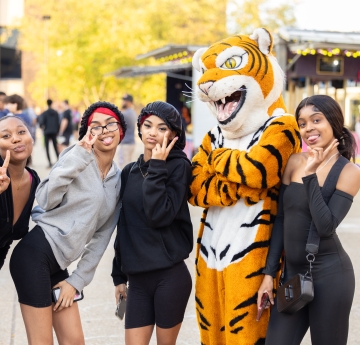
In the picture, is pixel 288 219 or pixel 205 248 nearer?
pixel 288 219

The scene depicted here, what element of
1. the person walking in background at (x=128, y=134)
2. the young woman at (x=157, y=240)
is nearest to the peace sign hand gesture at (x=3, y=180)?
the young woman at (x=157, y=240)

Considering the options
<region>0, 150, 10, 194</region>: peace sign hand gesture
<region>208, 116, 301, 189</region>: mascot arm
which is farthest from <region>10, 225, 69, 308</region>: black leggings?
<region>208, 116, 301, 189</region>: mascot arm

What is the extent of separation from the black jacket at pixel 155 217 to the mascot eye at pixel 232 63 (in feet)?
1.75

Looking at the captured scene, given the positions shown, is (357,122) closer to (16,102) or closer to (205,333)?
(16,102)

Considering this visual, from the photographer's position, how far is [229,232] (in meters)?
3.18

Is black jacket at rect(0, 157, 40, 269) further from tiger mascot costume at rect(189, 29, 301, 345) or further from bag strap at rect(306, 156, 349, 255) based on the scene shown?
bag strap at rect(306, 156, 349, 255)

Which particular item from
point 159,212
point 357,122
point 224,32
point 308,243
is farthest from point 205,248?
point 224,32

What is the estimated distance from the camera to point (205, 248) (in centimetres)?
331

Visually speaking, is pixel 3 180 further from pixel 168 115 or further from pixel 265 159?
pixel 265 159

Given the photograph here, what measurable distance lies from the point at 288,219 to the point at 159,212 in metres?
0.64

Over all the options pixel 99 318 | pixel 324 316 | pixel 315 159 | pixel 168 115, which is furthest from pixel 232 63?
pixel 99 318

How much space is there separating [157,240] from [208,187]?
388mm

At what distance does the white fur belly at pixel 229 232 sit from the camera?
313 cm

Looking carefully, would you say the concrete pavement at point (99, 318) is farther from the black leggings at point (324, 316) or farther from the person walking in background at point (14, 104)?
the person walking in background at point (14, 104)
